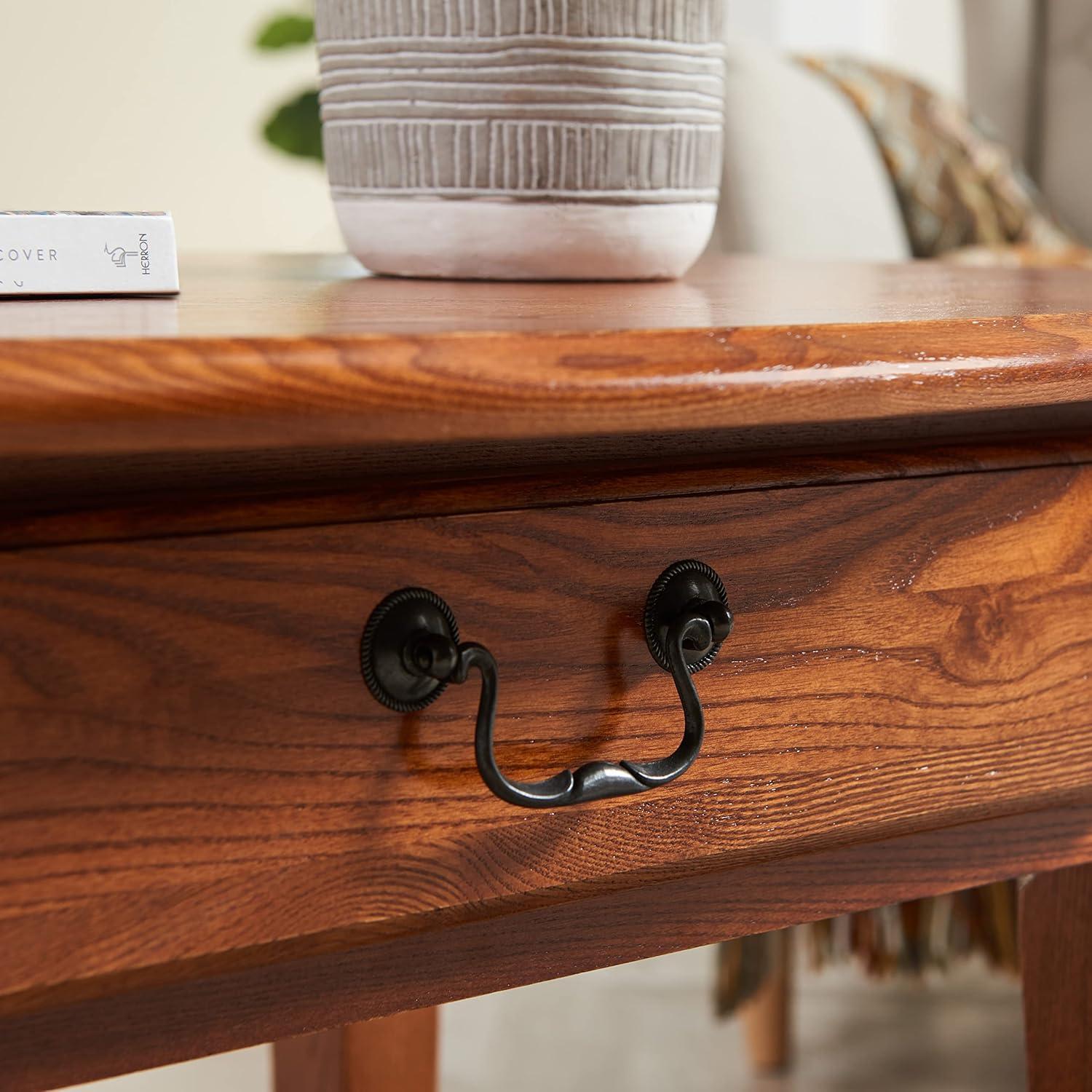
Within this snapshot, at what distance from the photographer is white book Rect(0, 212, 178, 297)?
0.38 metres

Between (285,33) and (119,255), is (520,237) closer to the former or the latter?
(119,255)

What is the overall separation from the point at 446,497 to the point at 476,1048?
108 centimetres

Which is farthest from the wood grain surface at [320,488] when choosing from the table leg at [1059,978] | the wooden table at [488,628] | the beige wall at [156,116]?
the beige wall at [156,116]

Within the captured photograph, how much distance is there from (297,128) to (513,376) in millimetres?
1285

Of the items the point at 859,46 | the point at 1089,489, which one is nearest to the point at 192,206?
the point at 859,46

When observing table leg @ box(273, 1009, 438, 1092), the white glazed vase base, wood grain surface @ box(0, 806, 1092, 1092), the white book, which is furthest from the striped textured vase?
table leg @ box(273, 1009, 438, 1092)

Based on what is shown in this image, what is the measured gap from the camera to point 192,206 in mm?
1846

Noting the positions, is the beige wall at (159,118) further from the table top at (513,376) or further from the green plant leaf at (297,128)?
the table top at (513,376)

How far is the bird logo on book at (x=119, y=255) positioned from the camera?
0.40 meters

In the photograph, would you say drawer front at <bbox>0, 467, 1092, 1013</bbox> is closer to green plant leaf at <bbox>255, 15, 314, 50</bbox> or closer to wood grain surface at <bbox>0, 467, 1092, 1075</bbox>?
wood grain surface at <bbox>0, 467, 1092, 1075</bbox>

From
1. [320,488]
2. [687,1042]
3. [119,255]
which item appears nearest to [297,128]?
[687,1042]

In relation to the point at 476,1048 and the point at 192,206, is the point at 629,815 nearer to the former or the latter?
the point at 476,1048

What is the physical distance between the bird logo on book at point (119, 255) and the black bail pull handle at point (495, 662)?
15cm

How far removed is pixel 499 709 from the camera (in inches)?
13.8
